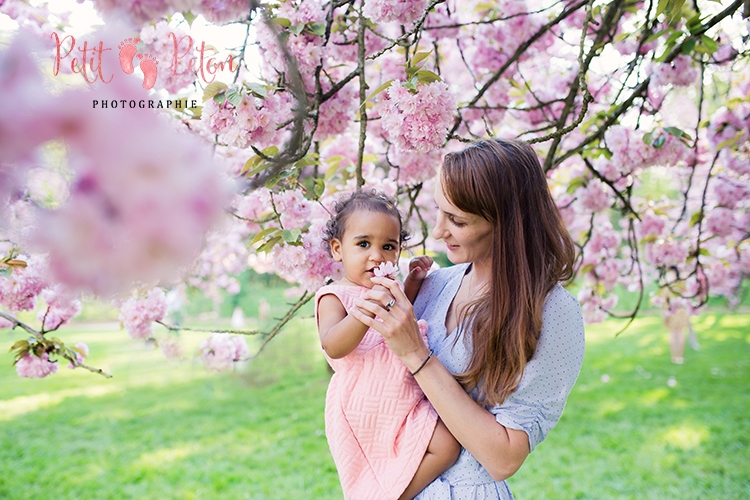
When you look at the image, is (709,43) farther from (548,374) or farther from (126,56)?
(126,56)

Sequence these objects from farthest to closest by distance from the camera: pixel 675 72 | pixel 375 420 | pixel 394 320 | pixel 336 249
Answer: pixel 675 72
pixel 336 249
pixel 375 420
pixel 394 320

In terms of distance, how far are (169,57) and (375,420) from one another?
0.92 metres

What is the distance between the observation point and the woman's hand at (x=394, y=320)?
1.13 meters

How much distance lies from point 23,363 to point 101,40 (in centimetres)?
203

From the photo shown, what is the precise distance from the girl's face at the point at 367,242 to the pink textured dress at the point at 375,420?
5cm

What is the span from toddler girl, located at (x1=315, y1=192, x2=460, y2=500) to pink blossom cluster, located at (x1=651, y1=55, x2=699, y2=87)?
149cm

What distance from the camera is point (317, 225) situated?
1.55 meters

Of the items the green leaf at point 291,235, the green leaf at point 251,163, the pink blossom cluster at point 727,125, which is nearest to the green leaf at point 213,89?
the green leaf at point 251,163

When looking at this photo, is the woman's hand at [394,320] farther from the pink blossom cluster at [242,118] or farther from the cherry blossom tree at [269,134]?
the pink blossom cluster at [242,118]

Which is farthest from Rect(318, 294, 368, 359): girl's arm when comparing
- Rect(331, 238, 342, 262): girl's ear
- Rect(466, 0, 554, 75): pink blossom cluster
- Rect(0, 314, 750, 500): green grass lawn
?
Rect(0, 314, 750, 500): green grass lawn

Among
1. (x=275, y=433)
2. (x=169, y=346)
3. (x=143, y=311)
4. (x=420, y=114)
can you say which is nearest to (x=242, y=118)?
(x=420, y=114)

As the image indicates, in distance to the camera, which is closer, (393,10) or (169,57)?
(169,57)

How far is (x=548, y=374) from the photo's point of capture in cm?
120

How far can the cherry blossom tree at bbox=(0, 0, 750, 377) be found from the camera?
390 mm
